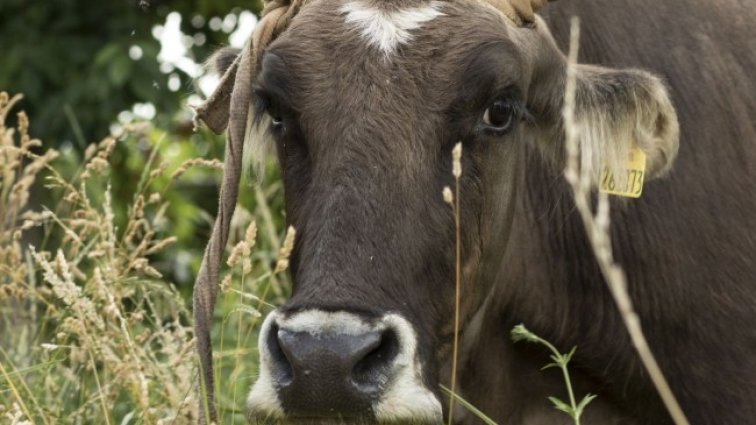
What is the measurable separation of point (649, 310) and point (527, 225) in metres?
0.53

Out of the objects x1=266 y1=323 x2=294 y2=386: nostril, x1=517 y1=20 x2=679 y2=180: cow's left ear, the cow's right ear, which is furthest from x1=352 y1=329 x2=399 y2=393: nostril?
the cow's right ear

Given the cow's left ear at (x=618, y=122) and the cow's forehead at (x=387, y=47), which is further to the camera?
the cow's left ear at (x=618, y=122)

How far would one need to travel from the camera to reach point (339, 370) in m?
3.80

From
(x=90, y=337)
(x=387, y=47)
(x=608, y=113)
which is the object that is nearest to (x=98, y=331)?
(x=90, y=337)

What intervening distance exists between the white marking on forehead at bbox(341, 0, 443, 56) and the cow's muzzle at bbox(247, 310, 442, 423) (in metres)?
0.89

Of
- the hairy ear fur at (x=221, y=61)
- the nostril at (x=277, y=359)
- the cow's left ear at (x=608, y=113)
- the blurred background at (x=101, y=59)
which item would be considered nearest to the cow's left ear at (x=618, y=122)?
the cow's left ear at (x=608, y=113)

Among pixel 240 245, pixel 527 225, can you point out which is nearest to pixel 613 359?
pixel 527 225

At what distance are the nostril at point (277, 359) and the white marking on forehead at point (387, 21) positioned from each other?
3.10 ft

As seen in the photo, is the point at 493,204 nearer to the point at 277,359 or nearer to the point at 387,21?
the point at 387,21

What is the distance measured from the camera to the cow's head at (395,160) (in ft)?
12.8

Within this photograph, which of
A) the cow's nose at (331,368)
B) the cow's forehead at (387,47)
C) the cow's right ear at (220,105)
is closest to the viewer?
the cow's nose at (331,368)

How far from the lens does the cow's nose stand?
3803mm

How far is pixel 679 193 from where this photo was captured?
519 centimetres

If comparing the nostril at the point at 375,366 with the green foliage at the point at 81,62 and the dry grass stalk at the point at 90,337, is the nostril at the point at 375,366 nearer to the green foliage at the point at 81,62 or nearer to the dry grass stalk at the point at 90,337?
the dry grass stalk at the point at 90,337
